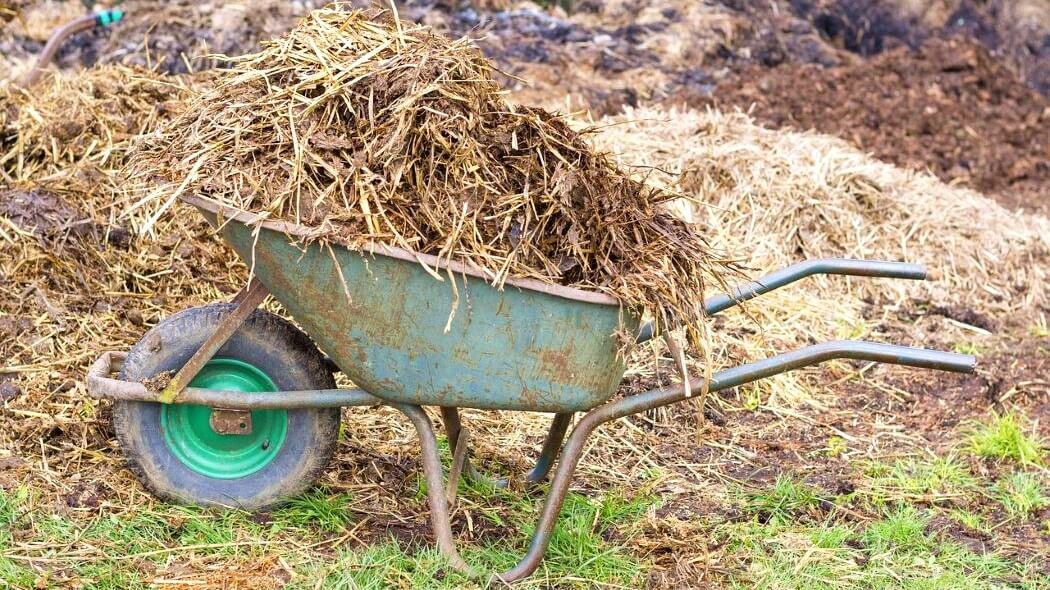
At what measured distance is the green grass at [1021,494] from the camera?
3.85 metres

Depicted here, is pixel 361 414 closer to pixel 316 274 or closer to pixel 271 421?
pixel 271 421

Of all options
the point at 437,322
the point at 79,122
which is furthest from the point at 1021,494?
the point at 79,122

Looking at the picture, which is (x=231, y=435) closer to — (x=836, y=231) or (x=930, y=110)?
(x=836, y=231)

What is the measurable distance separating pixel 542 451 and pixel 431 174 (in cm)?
108

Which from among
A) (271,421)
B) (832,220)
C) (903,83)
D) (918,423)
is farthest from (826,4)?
(271,421)

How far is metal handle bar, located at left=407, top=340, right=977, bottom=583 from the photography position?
113 inches

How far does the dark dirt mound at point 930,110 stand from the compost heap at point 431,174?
14.1ft

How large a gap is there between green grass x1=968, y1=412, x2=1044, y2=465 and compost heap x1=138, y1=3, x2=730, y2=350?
5.72ft

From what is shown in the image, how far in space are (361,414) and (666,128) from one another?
284 cm

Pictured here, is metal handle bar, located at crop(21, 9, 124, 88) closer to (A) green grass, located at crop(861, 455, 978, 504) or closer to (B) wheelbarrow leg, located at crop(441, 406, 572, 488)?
(B) wheelbarrow leg, located at crop(441, 406, 572, 488)

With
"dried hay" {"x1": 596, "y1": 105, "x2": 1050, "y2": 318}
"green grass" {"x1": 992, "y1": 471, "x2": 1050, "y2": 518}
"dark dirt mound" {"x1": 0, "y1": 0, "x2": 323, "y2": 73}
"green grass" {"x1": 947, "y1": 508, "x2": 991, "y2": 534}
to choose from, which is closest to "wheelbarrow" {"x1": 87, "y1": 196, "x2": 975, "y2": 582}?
"green grass" {"x1": 947, "y1": 508, "x2": 991, "y2": 534}

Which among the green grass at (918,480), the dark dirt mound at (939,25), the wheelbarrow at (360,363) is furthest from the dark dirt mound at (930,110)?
the wheelbarrow at (360,363)

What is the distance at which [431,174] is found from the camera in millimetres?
2908

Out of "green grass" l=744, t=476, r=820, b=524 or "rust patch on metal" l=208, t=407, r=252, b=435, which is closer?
"rust patch on metal" l=208, t=407, r=252, b=435
